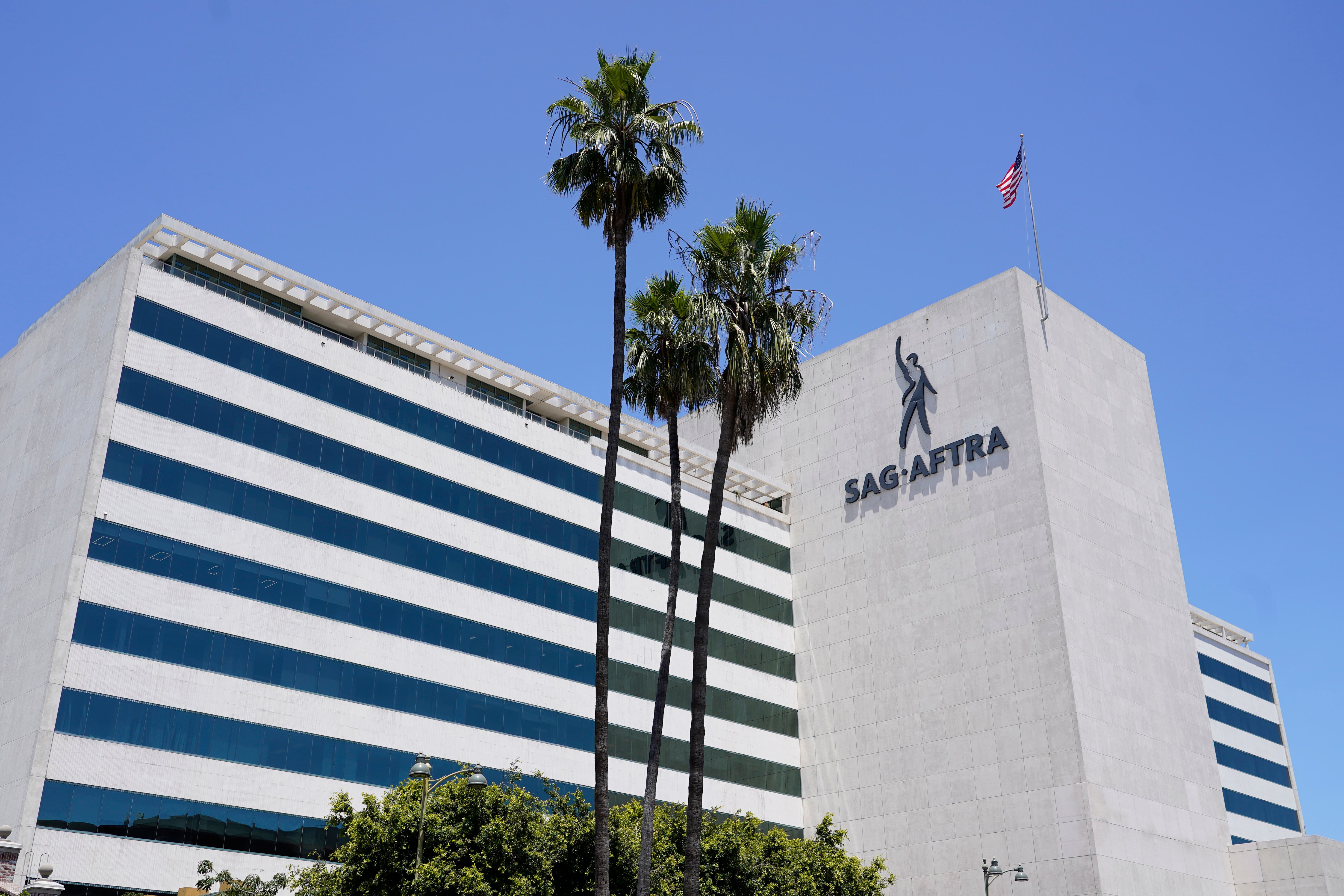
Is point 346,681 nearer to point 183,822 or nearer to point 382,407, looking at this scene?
point 183,822

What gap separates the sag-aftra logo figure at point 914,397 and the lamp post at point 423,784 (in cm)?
3597

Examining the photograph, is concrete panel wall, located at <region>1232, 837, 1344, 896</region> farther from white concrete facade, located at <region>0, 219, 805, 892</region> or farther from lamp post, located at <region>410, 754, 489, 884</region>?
lamp post, located at <region>410, 754, 489, 884</region>

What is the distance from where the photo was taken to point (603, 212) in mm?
35625

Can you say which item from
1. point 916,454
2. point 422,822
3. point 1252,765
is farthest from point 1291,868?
point 422,822

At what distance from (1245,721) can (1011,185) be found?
140 feet

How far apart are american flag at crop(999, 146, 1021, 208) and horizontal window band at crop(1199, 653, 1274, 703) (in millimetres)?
33348

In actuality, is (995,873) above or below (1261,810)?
below

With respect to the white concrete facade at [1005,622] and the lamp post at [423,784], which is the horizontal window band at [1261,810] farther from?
the lamp post at [423,784]

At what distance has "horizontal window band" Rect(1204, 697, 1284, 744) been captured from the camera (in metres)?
77.6

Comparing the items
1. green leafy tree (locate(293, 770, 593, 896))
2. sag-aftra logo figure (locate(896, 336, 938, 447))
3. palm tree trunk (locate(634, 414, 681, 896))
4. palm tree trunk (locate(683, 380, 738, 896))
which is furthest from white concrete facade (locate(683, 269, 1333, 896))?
green leafy tree (locate(293, 770, 593, 896))

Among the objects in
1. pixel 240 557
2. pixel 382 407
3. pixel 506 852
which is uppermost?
pixel 382 407

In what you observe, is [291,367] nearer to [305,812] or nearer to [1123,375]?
[305,812]

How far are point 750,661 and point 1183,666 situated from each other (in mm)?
21433

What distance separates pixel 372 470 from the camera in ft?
163
